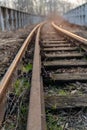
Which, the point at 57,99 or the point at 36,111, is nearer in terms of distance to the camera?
the point at 36,111

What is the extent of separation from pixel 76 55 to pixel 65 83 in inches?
73.2

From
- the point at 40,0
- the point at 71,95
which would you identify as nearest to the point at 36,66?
the point at 71,95

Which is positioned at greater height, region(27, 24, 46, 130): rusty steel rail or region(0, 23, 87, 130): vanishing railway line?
region(27, 24, 46, 130): rusty steel rail

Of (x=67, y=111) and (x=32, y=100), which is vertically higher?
(x=32, y=100)

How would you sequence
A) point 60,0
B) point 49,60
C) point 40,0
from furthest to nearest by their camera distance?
point 60,0 < point 40,0 < point 49,60

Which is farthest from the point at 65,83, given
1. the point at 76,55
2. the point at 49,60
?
the point at 76,55

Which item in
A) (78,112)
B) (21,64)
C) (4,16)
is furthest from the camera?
(4,16)

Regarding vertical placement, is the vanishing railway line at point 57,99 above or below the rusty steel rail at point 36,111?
below

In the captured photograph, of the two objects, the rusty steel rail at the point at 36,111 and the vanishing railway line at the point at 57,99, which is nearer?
the rusty steel rail at the point at 36,111

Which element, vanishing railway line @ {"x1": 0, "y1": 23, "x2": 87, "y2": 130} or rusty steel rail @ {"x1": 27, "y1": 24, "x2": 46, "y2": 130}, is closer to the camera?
rusty steel rail @ {"x1": 27, "y1": 24, "x2": 46, "y2": 130}

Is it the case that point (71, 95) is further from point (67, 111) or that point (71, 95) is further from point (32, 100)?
point (32, 100)

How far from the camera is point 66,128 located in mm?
2258

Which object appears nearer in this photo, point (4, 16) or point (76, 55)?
point (76, 55)

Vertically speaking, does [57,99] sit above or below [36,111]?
below
